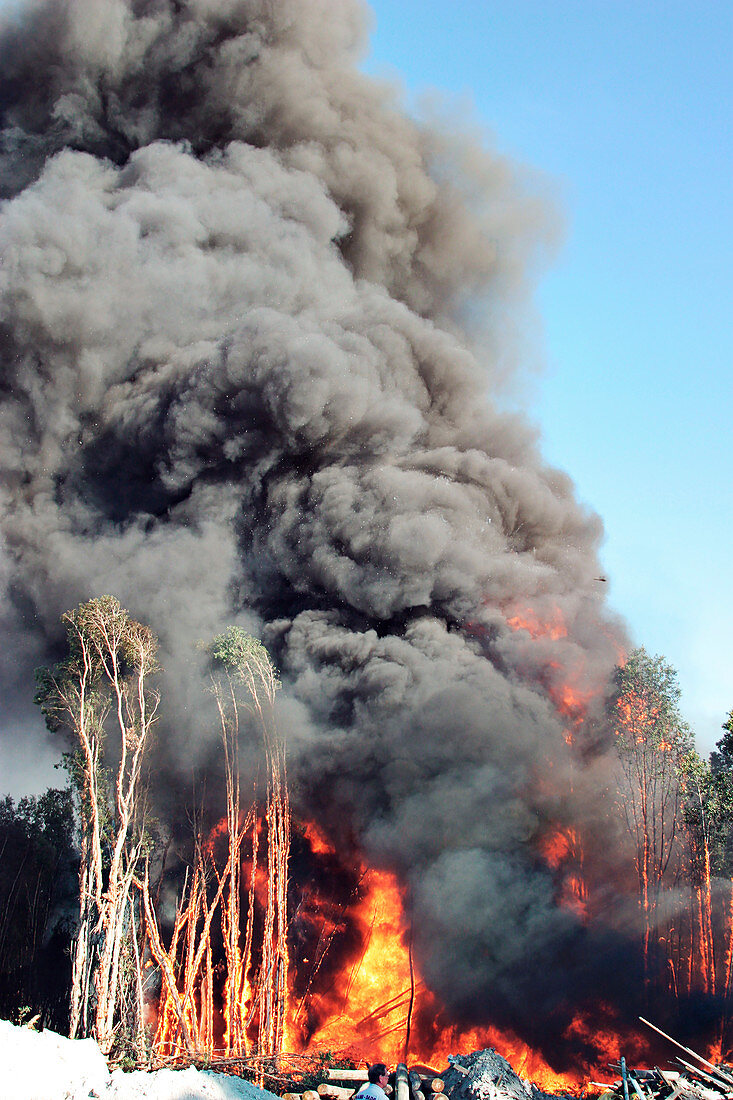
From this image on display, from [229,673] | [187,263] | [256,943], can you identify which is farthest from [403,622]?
[187,263]

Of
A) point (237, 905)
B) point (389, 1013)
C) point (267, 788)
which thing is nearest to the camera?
point (389, 1013)

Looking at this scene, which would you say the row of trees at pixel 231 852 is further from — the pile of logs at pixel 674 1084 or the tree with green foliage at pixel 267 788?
the pile of logs at pixel 674 1084

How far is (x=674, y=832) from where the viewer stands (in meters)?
23.1

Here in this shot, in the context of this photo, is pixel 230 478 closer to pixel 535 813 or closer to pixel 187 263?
pixel 187 263

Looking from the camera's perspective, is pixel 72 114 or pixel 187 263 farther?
pixel 72 114

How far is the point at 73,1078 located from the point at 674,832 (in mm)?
17651

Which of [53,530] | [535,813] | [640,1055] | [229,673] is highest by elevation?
[53,530]

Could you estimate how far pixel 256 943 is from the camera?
2634cm

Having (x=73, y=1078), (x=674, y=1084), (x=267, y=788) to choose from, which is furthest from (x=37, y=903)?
(x=674, y=1084)

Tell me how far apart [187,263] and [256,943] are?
82.2 ft

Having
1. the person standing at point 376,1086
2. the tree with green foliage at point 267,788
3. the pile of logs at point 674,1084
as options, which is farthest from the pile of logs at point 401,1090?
the tree with green foliage at point 267,788

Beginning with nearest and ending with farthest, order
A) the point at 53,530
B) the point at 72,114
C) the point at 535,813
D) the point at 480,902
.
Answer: the point at 480,902
the point at 535,813
the point at 53,530
the point at 72,114

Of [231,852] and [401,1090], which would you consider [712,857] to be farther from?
[231,852]

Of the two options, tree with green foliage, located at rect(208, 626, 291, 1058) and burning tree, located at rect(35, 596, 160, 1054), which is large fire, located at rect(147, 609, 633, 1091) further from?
burning tree, located at rect(35, 596, 160, 1054)
